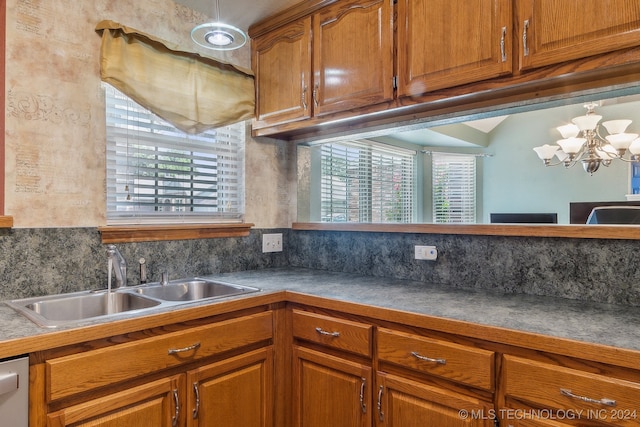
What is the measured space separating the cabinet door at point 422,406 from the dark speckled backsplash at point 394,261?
2.13ft

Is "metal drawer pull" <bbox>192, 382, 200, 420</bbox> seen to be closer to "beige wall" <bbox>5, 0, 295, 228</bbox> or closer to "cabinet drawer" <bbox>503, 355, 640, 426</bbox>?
"beige wall" <bbox>5, 0, 295, 228</bbox>

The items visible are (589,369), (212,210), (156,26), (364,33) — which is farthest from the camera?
(212,210)

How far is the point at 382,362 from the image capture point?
4.80 ft

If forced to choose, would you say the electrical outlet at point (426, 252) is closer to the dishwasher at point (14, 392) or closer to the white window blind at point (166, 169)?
the white window blind at point (166, 169)

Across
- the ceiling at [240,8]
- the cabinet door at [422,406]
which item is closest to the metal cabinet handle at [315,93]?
the ceiling at [240,8]

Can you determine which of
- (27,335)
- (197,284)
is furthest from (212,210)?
(27,335)

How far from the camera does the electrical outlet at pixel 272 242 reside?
2.47 metres

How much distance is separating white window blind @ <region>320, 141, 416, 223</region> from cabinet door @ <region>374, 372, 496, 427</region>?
53.0 inches

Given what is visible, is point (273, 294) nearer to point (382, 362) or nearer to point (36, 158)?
point (382, 362)

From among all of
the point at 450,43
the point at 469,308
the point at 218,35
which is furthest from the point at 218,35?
the point at 469,308

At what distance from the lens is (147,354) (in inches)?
52.7

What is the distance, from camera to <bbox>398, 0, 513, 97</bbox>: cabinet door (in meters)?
1.47

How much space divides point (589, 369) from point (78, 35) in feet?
7.43

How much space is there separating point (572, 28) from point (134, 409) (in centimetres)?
194
